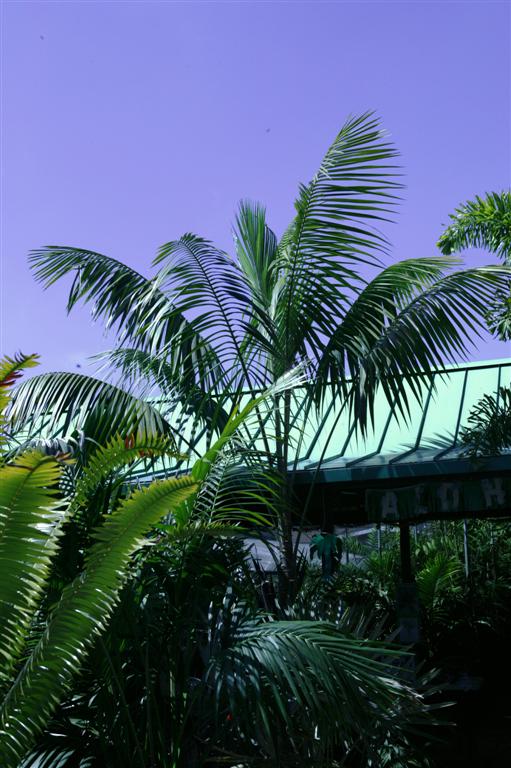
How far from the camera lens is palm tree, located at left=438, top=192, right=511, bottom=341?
809cm

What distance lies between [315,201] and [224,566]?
11.3 ft

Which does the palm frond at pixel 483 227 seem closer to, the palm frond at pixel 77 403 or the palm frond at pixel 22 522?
the palm frond at pixel 77 403

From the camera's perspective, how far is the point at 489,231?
27.7ft

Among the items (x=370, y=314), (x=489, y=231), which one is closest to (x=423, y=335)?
(x=370, y=314)

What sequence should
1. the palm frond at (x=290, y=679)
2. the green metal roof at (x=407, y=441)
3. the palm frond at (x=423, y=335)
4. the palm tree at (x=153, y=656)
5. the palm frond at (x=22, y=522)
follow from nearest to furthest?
the palm frond at (x=22, y=522) → the palm tree at (x=153, y=656) → the palm frond at (x=290, y=679) → the palm frond at (x=423, y=335) → the green metal roof at (x=407, y=441)

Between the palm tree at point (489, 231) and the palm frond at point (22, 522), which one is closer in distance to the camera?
the palm frond at point (22, 522)

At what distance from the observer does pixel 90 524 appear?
425 cm

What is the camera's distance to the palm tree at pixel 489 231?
8094 mm

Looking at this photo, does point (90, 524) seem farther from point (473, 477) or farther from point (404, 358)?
point (473, 477)

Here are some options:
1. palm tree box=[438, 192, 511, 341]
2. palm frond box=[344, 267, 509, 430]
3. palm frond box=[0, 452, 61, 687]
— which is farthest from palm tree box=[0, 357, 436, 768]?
palm tree box=[438, 192, 511, 341]

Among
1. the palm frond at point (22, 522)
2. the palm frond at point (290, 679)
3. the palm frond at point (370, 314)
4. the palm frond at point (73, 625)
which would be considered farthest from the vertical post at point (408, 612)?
the palm frond at point (22, 522)

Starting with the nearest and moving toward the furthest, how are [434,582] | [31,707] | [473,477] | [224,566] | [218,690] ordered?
[31,707], [218,690], [224,566], [473,477], [434,582]

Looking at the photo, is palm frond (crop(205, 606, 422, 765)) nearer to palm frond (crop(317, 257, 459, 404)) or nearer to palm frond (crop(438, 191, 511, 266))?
palm frond (crop(317, 257, 459, 404))

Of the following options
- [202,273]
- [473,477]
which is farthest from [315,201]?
[473,477]
